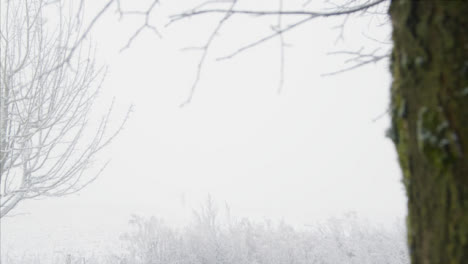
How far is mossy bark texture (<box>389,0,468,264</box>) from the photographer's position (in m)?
0.58

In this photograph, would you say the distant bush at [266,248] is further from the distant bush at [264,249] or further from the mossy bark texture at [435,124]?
the mossy bark texture at [435,124]

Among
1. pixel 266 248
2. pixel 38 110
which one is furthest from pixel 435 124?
pixel 266 248

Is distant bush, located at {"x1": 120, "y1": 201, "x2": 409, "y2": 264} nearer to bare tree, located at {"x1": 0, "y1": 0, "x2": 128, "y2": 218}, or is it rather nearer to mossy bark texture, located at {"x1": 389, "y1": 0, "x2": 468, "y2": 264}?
bare tree, located at {"x1": 0, "y1": 0, "x2": 128, "y2": 218}

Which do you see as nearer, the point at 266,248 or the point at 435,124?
the point at 435,124

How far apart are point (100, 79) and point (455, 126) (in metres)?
4.69

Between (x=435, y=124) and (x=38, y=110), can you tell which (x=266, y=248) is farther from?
(x=435, y=124)

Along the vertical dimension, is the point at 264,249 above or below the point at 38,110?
below

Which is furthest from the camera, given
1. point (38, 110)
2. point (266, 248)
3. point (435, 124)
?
point (266, 248)

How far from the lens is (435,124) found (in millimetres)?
605

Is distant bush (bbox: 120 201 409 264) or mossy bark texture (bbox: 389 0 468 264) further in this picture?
distant bush (bbox: 120 201 409 264)

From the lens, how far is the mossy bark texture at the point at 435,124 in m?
0.58

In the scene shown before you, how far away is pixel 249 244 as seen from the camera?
25.2ft

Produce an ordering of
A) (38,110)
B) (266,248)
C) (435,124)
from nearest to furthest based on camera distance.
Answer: (435,124), (38,110), (266,248)

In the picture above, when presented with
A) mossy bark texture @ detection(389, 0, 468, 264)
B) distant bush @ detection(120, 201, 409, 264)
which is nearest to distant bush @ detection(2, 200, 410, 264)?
distant bush @ detection(120, 201, 409, 264)
